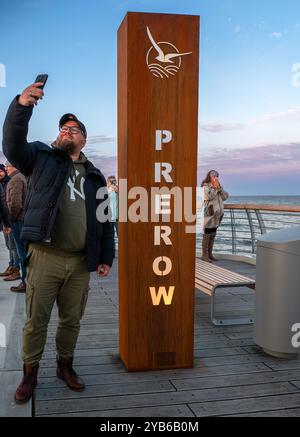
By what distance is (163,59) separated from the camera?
3.08 m

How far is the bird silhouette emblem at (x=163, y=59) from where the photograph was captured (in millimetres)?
3051

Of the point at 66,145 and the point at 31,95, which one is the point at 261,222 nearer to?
the point at 66,145

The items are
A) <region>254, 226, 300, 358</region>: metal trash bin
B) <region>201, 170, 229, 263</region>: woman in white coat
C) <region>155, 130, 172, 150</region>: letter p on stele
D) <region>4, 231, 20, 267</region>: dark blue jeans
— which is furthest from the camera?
<region>201, 170, 229, 263</region>: woman in white coat

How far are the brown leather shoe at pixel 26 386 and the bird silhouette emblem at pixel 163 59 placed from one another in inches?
84.2

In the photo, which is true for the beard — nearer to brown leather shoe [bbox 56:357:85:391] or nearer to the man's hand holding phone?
the man's hand holding phone

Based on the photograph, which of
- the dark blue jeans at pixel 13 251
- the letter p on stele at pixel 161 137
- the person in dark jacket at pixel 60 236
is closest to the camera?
the person in dark jacket at pixel 60 236

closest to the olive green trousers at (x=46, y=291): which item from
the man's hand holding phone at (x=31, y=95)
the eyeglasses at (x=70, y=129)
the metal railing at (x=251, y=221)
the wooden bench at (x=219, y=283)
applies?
the eyeglasses at (x=70, y=129)

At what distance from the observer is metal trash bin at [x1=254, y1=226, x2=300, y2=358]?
3.46 metres

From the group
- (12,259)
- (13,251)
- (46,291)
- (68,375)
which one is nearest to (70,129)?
(46,291)

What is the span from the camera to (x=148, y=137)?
3.12 meters

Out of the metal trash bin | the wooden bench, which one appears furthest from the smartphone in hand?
the wooden bench

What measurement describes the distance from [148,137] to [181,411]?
1.79m

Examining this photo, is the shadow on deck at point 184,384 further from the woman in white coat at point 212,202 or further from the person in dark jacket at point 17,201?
the woman in white coat at point 212,202
